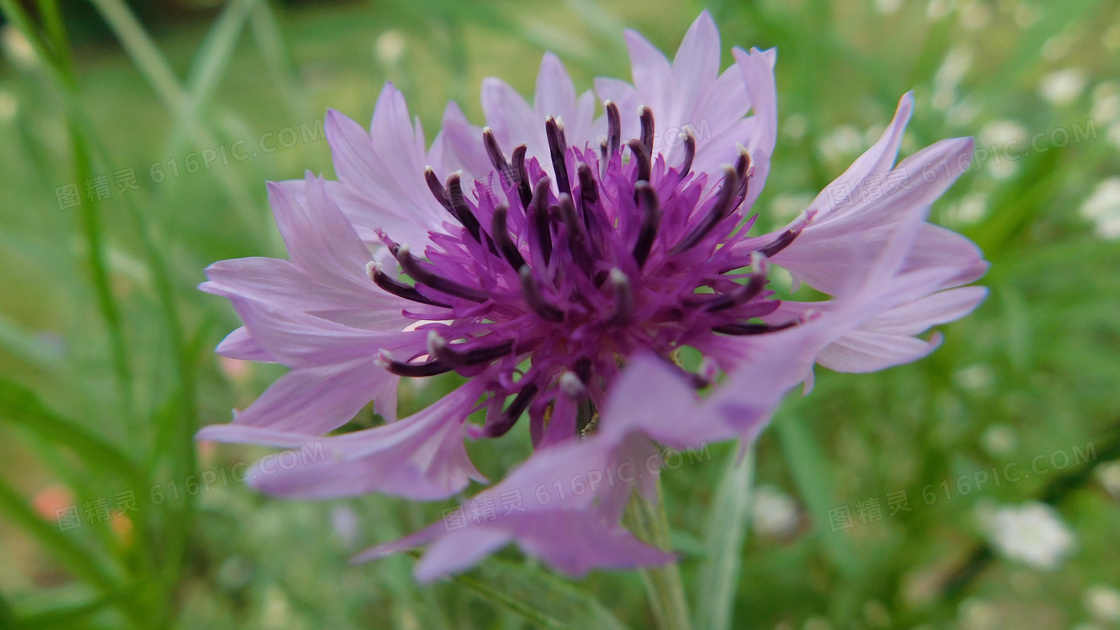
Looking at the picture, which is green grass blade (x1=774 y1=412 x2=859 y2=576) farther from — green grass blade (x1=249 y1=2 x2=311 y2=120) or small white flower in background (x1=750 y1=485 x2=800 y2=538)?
green grass blade (x1=249 y1=2 x2=311 y2=120)

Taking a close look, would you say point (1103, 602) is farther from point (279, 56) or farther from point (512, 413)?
point (279, 56)

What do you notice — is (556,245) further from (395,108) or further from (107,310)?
(107,310)

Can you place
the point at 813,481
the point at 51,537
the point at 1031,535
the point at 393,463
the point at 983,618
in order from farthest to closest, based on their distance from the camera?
the point at 983,618
the point at 1031,535
the point at 813,481
the point at 51,537
the point at 393,463

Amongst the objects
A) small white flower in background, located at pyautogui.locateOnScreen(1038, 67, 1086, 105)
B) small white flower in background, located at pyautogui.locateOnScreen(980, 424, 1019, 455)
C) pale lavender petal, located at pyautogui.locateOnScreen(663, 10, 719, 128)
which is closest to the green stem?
pale lavender petal, located at pyautogui.locateOnScreen(663, 10, 719, 128)

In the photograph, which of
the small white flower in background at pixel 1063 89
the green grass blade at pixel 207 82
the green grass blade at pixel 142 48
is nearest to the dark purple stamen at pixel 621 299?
the green grass blade at pixel 207 82

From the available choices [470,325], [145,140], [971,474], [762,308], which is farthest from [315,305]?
[145,140]

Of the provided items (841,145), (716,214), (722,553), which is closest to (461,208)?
(716,214)

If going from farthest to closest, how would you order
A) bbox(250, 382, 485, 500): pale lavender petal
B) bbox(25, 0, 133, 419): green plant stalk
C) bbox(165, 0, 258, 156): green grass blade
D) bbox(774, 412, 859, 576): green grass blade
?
bbox(165, 0, 258, 156): green grass blade
bbox(774, 412, 859, 576): green grass blade
bbox(25, 0, 133, 419): green plant stalk
bbox(250, 382, 485, 500): pale lavender petal
